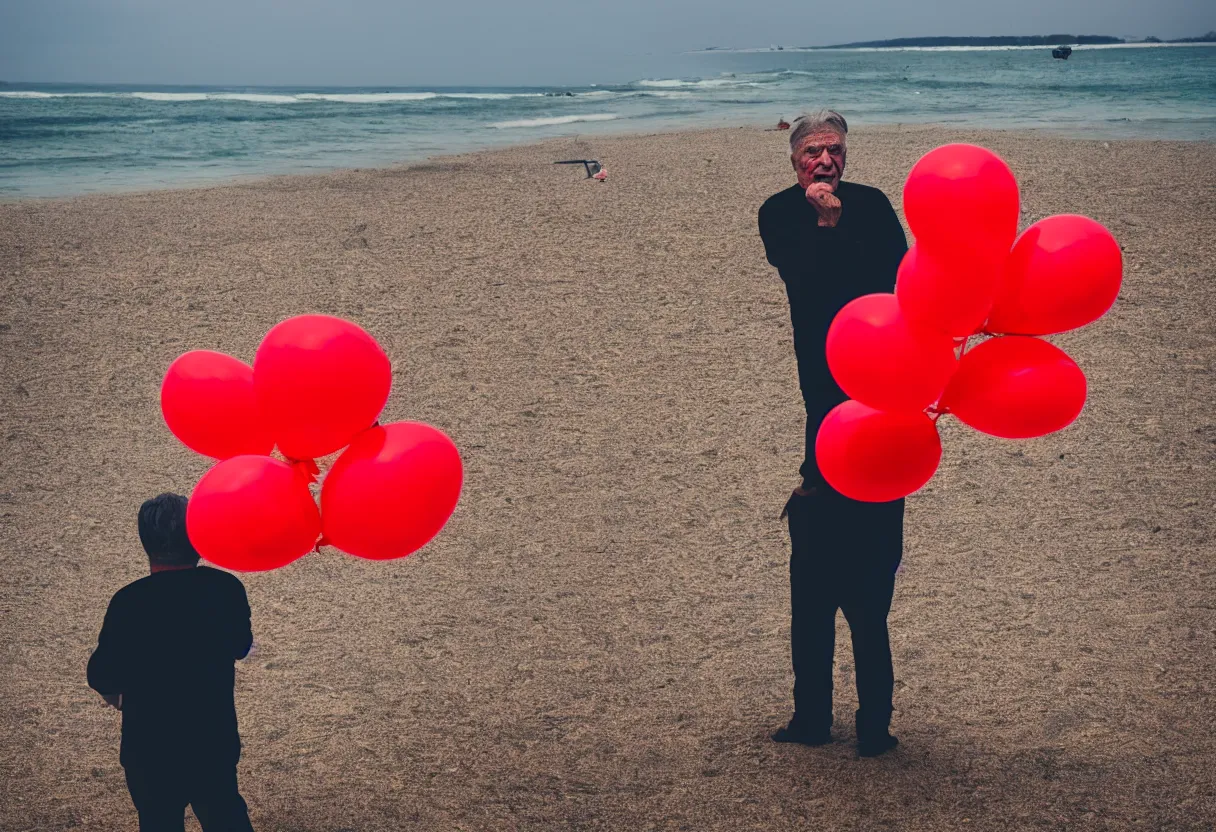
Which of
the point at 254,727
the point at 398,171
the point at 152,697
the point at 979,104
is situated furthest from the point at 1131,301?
the point at 979,104

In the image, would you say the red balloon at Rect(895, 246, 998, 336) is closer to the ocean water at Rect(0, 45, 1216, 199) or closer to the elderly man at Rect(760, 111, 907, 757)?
the elderly man at Rect(760, 111, 907, 757)

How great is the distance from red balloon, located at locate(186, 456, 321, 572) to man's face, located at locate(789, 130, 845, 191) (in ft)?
6.46

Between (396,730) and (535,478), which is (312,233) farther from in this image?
(396,730)

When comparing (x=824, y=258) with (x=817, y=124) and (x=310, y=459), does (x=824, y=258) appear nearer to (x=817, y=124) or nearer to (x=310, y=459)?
(x=817, y=124)

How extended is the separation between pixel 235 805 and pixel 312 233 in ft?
27.7

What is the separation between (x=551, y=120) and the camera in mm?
29641

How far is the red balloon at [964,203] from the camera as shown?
8.48ft

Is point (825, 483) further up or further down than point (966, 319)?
further down

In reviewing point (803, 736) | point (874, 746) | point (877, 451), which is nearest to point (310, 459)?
point (877, 451)

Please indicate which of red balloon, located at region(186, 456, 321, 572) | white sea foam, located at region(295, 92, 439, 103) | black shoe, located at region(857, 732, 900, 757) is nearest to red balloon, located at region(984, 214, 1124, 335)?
black shoe, located at region(857, 732, 900, 757)

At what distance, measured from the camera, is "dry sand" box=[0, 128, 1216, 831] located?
12.8 ft

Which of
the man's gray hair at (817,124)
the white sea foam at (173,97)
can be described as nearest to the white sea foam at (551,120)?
the white sea foam at (173,97)

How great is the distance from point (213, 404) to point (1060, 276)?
2274 millimetres

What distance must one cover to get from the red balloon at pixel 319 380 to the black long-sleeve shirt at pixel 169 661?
1.98ft
